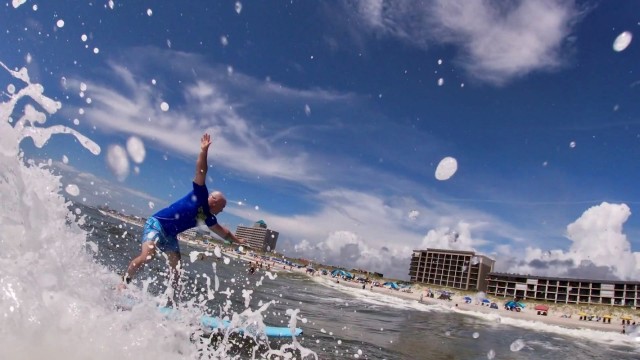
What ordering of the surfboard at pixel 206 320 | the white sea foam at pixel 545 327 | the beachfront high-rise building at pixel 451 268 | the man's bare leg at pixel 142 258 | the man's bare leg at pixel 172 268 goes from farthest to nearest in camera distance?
the beachfront high-rise building at pixel 451 268 < the white sea foam at pixel 545 327 < the man's bare leg at pixel 172 268 < the man's bare leg at pixel 142 258 < the surfboard at pixel 206 320

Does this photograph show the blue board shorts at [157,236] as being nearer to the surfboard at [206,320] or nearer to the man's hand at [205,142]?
the surfboard at [206,320]

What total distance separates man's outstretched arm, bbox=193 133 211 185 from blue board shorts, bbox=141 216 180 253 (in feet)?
4.33

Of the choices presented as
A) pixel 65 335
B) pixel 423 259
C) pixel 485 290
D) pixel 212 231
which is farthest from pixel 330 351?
pixel 423 259

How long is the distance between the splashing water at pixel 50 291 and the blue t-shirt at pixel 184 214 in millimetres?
1379

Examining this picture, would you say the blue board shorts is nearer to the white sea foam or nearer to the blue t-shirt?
the blue t-shirt

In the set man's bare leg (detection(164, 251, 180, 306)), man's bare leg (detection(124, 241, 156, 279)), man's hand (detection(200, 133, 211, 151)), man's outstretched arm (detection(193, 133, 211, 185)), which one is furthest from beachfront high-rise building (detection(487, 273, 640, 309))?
man's hand (detection(200, 133, 211, 151))

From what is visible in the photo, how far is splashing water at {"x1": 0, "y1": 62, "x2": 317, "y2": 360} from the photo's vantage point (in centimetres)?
403

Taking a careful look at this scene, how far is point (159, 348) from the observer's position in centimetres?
509

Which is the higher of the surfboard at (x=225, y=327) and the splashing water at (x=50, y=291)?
the splashing water at (x=50, y=291)

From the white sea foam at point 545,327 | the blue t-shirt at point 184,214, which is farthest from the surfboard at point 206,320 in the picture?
the white sea foam at point 545,327

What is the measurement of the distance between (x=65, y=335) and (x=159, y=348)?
4.00 feet

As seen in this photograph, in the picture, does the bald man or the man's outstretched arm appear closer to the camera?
the man's outstretched arm

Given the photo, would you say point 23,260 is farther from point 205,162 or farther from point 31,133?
point 205,162

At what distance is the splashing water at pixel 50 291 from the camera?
4031mm
